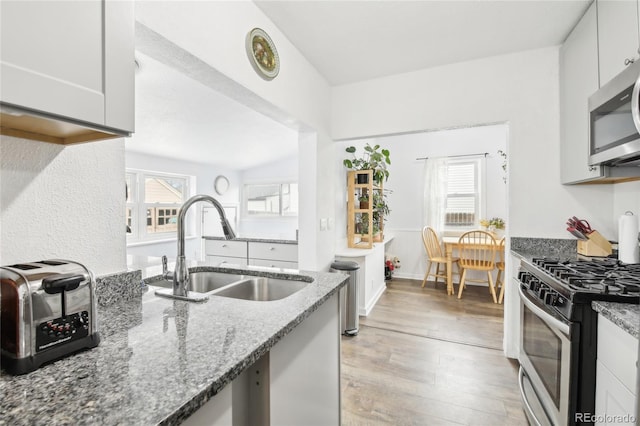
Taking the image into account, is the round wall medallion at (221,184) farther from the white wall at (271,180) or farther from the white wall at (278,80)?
the white wall at (278,80)

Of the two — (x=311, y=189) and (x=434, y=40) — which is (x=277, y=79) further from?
(x=434, y=40)

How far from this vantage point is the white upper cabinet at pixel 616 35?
52.8 inches

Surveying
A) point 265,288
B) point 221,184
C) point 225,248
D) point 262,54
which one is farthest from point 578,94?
point 221,184

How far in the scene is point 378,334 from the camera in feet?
8.89

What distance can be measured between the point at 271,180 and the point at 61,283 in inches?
218

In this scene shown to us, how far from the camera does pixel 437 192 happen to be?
4.59 m

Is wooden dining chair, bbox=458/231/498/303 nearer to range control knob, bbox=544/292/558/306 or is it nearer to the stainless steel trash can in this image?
the stainless steel trash can

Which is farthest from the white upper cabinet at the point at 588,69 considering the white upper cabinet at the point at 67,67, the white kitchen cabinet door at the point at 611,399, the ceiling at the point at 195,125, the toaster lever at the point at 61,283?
the ceiling at the point at 195,125

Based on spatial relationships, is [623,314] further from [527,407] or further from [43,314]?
[43,314]

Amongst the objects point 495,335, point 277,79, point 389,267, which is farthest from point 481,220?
point 277,79

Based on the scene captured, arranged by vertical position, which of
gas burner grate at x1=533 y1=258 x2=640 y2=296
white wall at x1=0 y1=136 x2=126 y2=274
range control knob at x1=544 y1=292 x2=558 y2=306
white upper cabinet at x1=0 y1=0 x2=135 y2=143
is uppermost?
white upper cabinet at x1=0 y1=0 x2=135 y2=143

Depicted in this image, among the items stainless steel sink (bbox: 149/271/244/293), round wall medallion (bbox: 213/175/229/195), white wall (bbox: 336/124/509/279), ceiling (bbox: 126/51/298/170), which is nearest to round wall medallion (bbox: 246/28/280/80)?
ceiling (bbox: 126/51/298/170)

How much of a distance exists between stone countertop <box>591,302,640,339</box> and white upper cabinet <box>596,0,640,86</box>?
114cm

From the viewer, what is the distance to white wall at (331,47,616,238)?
2143 mm
